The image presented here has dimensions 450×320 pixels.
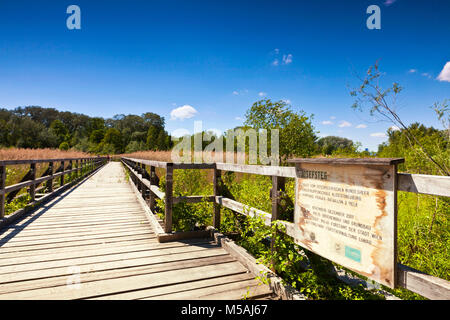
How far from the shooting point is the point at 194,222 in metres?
3.80

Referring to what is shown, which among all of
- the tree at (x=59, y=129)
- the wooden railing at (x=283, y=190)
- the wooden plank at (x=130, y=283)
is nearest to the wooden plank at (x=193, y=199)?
the wooden railing at (x=283, y=190)

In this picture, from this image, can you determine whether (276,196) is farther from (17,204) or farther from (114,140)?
(114,140)

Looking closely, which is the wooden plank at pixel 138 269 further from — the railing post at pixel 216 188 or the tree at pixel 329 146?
the tree at pixel 329 146

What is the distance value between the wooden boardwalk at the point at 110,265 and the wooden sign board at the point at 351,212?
2.69 ft

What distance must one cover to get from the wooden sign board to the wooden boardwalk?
0.82 meters

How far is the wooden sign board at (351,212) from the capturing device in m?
1.43

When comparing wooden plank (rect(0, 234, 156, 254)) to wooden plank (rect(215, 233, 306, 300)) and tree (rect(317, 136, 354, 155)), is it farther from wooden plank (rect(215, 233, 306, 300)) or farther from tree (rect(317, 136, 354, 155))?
tree (rect(317, 136, 354, 155))

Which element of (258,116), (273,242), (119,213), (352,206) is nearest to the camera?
(352,206)

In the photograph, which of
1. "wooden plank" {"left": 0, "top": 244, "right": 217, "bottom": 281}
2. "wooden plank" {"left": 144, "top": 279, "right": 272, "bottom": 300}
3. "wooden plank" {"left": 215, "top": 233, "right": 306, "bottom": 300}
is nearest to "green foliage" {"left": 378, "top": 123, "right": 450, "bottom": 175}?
"wooden plank" {"left": 215, "top": 233, "right": 306, "bottom": 300}

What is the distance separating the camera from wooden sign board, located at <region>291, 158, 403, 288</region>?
4.69ft

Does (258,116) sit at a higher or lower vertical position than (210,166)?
higher
